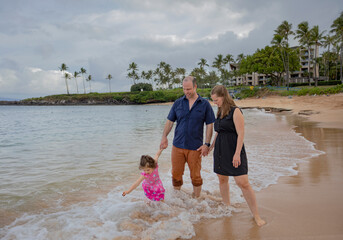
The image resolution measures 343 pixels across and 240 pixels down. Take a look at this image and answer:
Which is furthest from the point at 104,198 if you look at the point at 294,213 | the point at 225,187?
the point at 294,213

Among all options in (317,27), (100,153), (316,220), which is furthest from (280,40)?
(316,220)

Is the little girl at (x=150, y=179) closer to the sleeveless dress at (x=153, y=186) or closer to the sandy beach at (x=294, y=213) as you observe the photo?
the sleeveless dress at (x=153, y=186)

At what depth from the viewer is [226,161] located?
344 centimetres

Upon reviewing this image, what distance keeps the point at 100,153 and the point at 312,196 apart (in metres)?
7.50

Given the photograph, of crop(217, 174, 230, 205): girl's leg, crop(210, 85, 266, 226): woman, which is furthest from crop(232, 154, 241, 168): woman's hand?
crop(217, 174, 230, 205): girl's leg

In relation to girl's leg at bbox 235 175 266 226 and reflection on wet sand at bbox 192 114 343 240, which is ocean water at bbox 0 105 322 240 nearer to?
reflection on wet sand at bbox 192 114 343 240

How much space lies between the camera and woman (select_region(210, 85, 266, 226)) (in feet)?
10.8

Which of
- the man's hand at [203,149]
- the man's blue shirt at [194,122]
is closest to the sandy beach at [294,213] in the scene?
the man's hand at [203,149]

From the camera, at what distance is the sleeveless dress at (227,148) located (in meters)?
3.37

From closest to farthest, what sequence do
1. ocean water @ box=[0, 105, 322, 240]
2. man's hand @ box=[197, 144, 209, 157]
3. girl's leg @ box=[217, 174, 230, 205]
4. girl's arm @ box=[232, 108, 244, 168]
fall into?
1. girl's arm @ box=[232, 108, 244, 168]
2. ocean water @ box=[0, 105, 322, 240]
3. girl's leg @ box=[217, 174, 230, 205]
4. man's hand @ box=[197, 144, 209, 157]

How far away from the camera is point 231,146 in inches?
134

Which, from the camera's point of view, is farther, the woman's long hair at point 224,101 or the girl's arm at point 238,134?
the woman's long hair at point 224,101

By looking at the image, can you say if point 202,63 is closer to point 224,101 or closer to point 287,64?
point 287,64

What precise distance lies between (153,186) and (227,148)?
4.14ft
